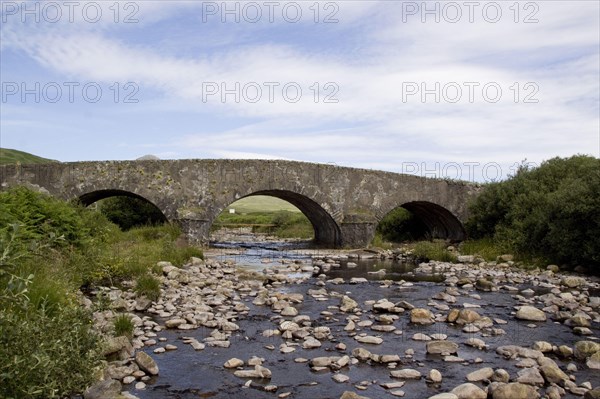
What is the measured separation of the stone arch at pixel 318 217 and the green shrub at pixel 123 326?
531 inches

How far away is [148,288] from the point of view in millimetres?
10297

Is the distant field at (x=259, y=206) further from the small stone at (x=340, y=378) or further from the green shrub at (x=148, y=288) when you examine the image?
the small stone at (x=340, y=378)

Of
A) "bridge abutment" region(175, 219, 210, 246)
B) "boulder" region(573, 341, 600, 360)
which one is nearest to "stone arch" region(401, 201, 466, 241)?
"bridge abutment" region(175, 219, 210, 246)

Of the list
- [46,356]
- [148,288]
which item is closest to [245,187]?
[148,288]

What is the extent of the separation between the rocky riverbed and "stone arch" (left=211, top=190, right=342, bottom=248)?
8966 millimetres

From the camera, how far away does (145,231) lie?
1909 centimetres

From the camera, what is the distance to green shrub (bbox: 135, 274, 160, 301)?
10141 mm

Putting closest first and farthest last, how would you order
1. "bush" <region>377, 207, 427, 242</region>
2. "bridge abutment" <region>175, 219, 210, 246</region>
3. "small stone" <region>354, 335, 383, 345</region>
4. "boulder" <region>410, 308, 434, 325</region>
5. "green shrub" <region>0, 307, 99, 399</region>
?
"green shrub" <region>0, 307, 99, 399</region> < "small stone" <region>354, 335, 383, 345</region> < "boulder" <region>410, 308, 434, 325</region> < "bridge abutment" <region>175, 219, 210, 246</region> < "bush" <region>377, 207, 427, 242</region>

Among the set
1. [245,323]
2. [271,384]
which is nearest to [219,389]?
[271,384]

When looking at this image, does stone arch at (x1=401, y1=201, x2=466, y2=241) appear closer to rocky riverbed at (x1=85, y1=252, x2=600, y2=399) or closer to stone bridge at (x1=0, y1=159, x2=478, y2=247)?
stone bridge at (x1=0, y1=159, x2=478, y2=247)

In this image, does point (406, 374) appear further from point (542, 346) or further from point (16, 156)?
point (16, 156)

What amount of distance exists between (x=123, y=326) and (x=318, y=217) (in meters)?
17.7

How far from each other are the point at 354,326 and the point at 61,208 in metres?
6.99

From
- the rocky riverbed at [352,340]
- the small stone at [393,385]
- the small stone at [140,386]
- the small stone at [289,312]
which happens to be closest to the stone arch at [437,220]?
the rocky riverbed at [352,340]
